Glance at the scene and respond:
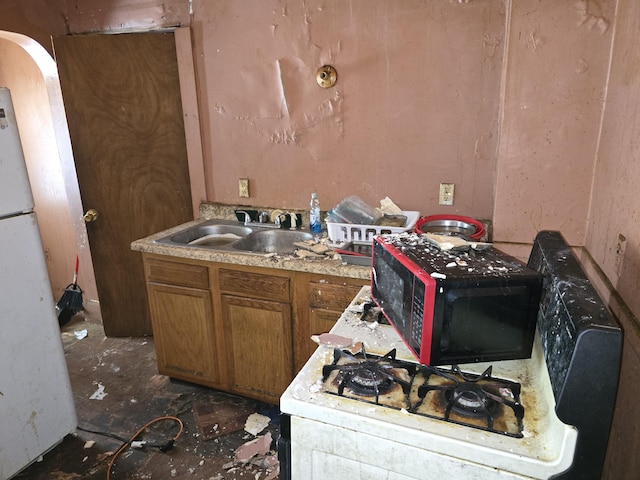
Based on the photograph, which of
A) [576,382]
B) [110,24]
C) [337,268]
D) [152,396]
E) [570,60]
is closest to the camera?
[576,382]

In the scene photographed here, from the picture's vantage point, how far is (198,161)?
2.88 metres

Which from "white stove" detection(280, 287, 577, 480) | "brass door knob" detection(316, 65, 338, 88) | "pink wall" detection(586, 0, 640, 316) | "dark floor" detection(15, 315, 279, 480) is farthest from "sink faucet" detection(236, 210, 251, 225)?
"pink wall" detection(586, 0, 640, 316)

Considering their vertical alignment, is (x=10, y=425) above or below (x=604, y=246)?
below

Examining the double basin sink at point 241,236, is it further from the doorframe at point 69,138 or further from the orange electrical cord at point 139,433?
the orange electrical cord at point 139,433

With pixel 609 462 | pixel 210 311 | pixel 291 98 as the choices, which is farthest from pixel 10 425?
pixel 609 462

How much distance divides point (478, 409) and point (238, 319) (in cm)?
154

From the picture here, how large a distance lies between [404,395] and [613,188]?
1157 millimetres

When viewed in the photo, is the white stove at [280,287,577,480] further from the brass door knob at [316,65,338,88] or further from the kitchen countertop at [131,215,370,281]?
the brass door knob at [316,65,338,88]

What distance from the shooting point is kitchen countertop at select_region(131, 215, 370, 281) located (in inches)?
77.7

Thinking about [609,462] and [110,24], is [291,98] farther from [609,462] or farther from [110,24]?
[609,462]

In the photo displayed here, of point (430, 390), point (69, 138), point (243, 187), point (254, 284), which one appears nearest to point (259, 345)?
point (254, 284)

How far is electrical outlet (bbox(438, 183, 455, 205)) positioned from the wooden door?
5.57 feet

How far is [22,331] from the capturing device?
1934mm

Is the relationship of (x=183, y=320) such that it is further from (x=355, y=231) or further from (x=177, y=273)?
(x=355, y=231)
